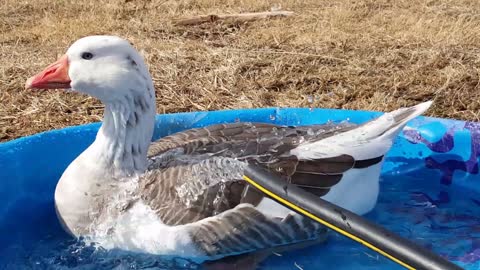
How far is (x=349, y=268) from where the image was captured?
3510mm

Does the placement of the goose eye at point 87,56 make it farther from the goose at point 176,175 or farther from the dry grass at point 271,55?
the dry grass at point 271,55

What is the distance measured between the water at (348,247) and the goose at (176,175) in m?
0.07

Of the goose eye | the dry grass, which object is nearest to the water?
the goose eye

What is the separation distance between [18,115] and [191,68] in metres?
1.60

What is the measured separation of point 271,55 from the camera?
666cm

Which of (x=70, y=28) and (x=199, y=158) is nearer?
(x=199, y=158)

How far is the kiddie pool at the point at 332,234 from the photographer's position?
3.55m

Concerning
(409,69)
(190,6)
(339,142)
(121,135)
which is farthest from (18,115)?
(190,6)

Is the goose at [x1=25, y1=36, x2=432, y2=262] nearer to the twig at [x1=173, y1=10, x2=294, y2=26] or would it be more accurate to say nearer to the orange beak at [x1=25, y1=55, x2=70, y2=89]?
the orange beak at [x1=25, y1=55, x2=70, y2=89]

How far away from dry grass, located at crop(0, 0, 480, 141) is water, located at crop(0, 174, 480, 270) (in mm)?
1299

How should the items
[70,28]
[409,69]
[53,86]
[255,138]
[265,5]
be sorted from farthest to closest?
[265,5], [70,28], [409,69], [255,138], [53,86]

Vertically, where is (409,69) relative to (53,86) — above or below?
below

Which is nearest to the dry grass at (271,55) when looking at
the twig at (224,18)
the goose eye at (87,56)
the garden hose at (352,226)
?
the twig at (224,18)

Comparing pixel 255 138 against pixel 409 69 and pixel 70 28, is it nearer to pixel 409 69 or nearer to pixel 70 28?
pixel 409 69
